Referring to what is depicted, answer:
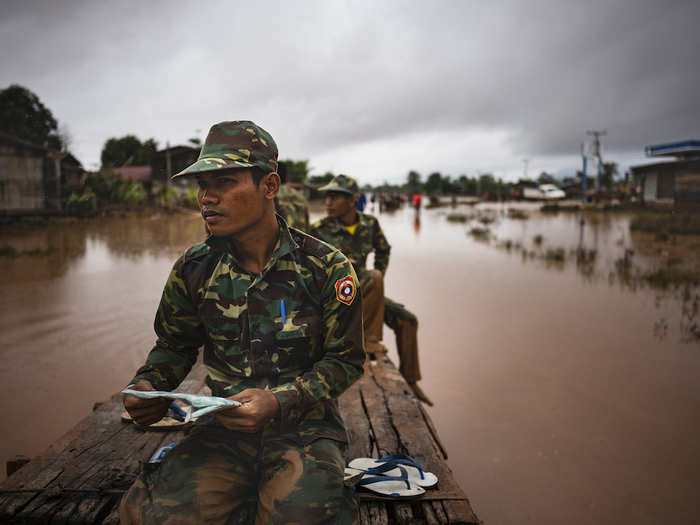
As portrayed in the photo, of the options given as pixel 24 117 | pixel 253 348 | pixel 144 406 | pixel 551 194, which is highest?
pixel 24 117

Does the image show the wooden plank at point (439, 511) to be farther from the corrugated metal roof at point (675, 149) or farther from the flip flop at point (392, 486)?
the corrugated metal roof at point (675, 149)

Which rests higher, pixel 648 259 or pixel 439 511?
pixel 648 259

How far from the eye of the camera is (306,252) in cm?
196

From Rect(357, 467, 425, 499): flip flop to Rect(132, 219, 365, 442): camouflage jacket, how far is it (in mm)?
351

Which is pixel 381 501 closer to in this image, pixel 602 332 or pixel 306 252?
pixel 306 252

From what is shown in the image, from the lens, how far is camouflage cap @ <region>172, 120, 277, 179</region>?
1702 mm

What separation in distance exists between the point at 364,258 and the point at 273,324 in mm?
3355

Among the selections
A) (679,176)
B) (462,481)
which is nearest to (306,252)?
(462,481)

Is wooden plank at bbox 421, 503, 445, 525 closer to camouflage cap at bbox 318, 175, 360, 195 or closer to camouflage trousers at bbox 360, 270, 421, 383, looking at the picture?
camouflage trousers at bbox 360, 270, 421, 383

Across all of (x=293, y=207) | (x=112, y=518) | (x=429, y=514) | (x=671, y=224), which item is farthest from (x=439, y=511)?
(x=671, y=224)

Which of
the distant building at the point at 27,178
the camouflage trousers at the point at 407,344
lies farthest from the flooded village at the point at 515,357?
the distant building at the point at 27,178

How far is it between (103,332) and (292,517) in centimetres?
615

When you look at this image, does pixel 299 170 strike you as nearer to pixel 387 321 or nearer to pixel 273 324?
pixel 387 321

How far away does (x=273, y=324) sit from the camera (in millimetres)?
1850
